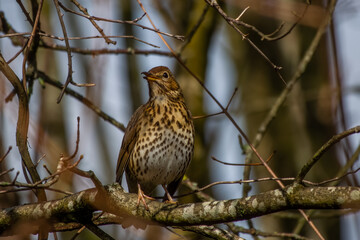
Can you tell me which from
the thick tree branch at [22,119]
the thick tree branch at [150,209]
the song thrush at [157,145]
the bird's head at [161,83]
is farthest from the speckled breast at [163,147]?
the thick tree branch at [22,119]

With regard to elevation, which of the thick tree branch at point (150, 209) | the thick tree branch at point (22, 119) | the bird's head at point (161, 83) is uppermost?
the bird's head at point (161, 83)

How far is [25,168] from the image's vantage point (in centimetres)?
383

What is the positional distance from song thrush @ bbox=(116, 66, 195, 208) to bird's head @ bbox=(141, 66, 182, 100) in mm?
34

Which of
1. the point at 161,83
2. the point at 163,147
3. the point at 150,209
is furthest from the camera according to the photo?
the point at 161,83

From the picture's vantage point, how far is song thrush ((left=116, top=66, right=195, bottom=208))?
18.3ft

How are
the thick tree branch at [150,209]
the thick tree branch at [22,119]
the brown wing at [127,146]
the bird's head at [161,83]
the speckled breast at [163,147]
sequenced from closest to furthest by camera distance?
the thick tree branch at [150,209]
the thick tree branch at [22,119]
the speckled breast at [163,147]
the brown wing at [127,146]
the bird's head at [161,83]

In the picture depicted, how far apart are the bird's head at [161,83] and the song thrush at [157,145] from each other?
3 cm

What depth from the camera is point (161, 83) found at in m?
6.07

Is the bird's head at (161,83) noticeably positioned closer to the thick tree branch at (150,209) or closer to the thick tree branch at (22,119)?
the thick tree branch at (150,209)

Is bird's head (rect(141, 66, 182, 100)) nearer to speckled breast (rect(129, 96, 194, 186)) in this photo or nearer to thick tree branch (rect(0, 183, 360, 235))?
speckled breast (rect(129, 96, 194, 186))

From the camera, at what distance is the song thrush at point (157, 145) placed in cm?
558

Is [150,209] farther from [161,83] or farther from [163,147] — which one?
[161,83]

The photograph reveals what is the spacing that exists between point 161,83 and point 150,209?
8.28 feet

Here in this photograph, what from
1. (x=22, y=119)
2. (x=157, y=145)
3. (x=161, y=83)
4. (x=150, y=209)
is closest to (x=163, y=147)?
(x=157, y=145)
